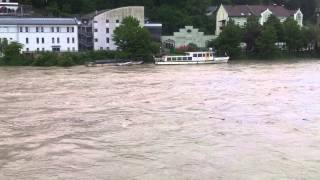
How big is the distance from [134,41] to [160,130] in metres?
29.9

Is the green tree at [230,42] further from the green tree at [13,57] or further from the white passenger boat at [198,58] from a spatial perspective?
the green tree at [13,57]

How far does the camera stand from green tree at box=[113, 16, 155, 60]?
45281mm

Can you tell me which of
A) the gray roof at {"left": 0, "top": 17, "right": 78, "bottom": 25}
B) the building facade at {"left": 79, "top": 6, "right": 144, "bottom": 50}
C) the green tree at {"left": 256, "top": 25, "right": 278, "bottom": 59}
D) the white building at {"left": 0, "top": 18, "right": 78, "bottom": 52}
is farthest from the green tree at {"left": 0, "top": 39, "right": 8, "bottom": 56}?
the green tree at {"left": 256, "top": 25, "right": 278, "bottom": 59}

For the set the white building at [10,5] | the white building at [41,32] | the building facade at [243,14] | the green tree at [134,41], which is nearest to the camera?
the green tree at [134,41]

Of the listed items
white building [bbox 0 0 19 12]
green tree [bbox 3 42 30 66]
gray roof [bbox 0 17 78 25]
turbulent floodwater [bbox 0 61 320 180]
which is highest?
white building [bbox 0 0 19 12]

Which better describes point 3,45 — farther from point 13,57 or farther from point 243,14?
point 243,14

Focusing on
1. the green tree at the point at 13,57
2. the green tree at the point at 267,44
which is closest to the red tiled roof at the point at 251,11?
the green tree at the point at 267,44

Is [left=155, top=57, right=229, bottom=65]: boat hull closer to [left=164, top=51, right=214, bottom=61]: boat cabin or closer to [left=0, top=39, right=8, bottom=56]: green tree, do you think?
[left=164, top=51, right=214, bottom=61]: boat cabin

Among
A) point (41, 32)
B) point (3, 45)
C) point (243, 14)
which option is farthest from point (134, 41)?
point (243, 14)

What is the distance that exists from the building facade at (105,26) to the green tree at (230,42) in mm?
7309

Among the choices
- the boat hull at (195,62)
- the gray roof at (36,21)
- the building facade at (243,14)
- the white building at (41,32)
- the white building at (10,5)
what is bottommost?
the boat hull at (195,62)

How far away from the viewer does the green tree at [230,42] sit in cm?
4925

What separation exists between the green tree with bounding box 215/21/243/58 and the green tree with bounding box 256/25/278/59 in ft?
5.91

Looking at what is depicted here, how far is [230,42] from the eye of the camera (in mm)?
49281
